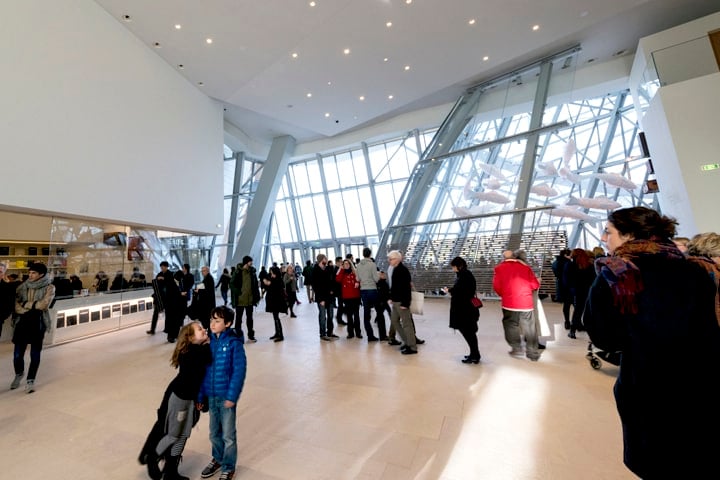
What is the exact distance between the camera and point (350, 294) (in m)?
6.00

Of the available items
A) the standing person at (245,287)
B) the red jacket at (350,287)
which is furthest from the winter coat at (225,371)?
the standing person at (245,287)

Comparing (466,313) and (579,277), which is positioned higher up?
(579,277)

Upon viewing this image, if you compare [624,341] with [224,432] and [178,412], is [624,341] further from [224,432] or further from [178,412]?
[178,412]

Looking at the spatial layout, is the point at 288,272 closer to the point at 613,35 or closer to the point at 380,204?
the point at 380,204

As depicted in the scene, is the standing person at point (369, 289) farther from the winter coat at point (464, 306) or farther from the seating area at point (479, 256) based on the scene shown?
the seating area at point (479, 256)

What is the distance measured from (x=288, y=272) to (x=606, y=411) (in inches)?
330

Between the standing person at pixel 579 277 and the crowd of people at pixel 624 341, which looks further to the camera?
the standing person at pixel 579 277

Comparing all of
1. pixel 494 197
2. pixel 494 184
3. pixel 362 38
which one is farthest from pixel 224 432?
pixel 362 38

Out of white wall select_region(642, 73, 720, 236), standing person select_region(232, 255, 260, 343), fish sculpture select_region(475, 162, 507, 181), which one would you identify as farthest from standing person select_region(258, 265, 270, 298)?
white wall select_region(642, 73, 720, 236)

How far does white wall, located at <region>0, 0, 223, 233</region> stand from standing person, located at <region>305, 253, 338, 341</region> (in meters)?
5.92

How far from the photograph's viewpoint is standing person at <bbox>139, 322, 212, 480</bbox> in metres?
2.07

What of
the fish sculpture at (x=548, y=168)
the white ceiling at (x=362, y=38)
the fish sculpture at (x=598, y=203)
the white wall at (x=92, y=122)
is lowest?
the fish sculpture at (x=598, y=203)

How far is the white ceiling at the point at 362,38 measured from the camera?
25.8 feet

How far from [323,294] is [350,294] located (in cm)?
55
